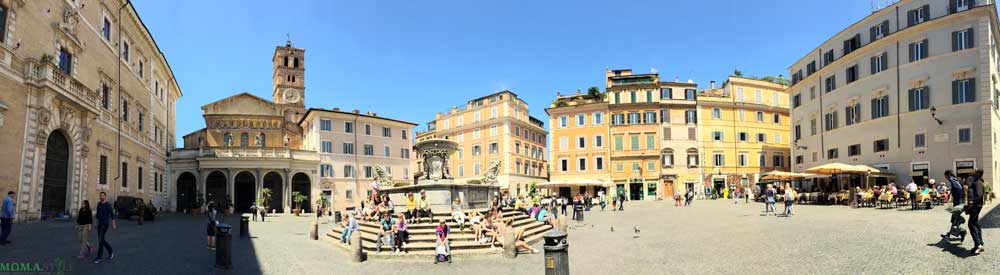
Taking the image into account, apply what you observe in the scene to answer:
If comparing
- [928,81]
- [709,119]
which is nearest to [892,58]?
[928,81]

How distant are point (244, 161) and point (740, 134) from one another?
147ft

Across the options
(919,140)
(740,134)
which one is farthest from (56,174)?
(740,134)

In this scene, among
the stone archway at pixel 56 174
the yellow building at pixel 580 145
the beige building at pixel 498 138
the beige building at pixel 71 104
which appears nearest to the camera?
the beige building at pixel 71 104

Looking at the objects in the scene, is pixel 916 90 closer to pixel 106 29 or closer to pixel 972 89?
pixel 972 89

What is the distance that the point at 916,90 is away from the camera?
3009cm

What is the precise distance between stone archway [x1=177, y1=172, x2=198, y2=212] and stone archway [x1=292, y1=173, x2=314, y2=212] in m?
7.50

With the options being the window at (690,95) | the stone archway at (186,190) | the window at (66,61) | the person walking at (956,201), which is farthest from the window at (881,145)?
the stone archway at (186,190)

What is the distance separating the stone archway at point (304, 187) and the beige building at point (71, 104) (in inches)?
536

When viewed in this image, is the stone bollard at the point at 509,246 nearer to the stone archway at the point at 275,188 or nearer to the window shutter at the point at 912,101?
the window shutter at the point at 912,101

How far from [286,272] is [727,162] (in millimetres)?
47625

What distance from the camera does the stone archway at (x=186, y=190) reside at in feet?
139

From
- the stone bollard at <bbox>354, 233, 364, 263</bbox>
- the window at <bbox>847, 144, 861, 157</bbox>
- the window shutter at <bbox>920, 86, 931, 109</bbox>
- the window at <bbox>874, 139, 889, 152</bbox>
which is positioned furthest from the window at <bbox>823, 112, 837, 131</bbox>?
the stone bollard at <bbox>354, 233, 364, 263</bbox>

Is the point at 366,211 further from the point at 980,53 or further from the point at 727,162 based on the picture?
the point at 727,162

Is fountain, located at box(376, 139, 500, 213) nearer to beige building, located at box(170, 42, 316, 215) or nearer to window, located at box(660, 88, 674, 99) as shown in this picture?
beige building, located at box(170, 42, 316, 215)
